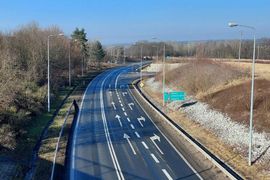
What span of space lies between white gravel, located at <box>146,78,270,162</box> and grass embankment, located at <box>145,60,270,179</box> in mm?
476

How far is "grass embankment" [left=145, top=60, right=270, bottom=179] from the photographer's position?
24969 mm

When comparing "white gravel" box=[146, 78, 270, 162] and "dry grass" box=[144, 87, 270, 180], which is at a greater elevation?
"white gravel" box=[146, 78, 270, 162]

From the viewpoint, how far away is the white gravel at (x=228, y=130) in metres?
25.5

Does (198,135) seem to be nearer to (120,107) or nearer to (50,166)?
(50,166)

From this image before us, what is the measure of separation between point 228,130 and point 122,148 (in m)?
8.47

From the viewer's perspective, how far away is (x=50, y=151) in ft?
86.7

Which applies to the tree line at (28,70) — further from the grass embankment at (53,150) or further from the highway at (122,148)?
the highway at (122,148)

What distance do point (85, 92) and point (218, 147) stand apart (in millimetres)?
33756

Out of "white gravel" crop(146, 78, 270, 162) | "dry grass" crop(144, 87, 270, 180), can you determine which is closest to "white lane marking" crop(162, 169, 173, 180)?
"dry grass" crop(144, 87, 270, 180)

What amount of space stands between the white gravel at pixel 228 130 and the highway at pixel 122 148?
406cm

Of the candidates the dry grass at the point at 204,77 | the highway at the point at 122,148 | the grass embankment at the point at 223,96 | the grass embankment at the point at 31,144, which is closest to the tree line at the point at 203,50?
the dry grass at the point at 204,77

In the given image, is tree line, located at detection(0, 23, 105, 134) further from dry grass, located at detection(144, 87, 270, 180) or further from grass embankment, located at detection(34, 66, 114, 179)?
dry grass, located at detection(144, 87, 270, 180)

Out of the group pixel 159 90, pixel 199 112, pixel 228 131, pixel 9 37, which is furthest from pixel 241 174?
pixel 9 37

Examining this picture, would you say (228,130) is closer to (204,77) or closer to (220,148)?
(220,148)
